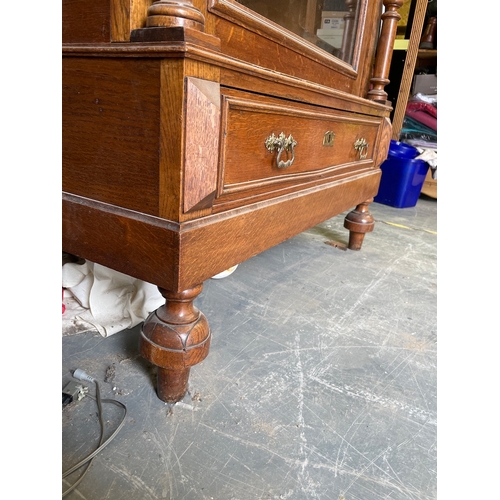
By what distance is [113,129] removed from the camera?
1.69ft

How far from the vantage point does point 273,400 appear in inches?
26.4

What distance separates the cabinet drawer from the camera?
58 centimetres

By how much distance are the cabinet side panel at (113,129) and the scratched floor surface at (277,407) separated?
Result: 33 cm

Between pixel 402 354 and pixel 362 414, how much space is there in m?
0.24

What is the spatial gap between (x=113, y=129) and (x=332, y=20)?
2.51 feet

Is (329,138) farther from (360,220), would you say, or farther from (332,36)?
(360,220)

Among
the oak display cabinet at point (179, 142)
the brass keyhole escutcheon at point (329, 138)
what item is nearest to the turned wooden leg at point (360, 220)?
the brass keyhole escutcheon at point (329, 138)

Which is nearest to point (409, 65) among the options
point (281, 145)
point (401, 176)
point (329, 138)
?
point (401, 176)

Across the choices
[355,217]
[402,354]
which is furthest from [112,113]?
[355,217]

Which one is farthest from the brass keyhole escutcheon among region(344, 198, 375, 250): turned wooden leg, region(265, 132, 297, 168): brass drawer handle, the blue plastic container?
the blue plastic container

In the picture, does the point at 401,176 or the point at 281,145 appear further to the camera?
the point at 401,176

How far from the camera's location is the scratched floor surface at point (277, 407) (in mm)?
523

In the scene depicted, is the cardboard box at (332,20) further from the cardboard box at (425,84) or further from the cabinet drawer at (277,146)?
the cardboard box at (425,84)
